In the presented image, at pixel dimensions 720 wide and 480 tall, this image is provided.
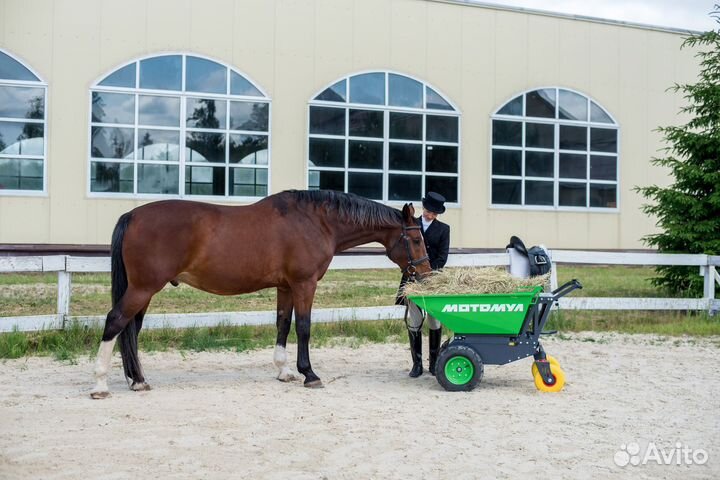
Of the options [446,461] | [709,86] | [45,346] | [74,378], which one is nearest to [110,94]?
[45,346]

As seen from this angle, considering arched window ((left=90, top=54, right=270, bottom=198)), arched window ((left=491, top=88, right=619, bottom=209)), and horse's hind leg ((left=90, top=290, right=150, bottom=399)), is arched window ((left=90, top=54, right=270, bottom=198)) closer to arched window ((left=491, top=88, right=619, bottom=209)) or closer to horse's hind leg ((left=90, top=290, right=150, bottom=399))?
arched window ((left=491, top=88, right=619, bottom=209))

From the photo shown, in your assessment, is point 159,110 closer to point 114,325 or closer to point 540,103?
point 540,103

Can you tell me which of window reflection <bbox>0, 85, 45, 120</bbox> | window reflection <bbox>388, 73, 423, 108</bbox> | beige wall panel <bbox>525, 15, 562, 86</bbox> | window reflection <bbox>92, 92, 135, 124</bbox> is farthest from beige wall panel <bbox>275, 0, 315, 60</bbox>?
beige wall panel <bbox>525, 15, 562, 86</bbox>

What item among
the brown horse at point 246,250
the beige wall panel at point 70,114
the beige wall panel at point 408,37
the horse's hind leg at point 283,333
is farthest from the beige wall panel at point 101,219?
the brown horse at point 246,250

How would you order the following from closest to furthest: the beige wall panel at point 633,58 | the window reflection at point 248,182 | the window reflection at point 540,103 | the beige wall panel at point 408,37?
the window reflection at point 248,182 → the beige wall panel at point 408,37 → the window reflection at point 540,103 → the beige wall panel at point 633,58

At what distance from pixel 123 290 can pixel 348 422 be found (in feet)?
7.47

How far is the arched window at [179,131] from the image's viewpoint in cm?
1505

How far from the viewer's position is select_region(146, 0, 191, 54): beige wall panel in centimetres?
1515

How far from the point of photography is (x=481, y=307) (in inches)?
241

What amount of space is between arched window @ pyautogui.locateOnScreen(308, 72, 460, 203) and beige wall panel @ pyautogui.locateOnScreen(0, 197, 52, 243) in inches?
218

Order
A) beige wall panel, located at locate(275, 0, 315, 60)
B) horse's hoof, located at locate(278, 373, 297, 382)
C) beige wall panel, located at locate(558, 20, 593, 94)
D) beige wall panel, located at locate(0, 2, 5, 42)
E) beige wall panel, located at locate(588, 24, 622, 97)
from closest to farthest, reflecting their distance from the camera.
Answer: horse's hoof, located at locate(278, 373, 297, 382)
beige wall panel, located at locate(0, 2, 5, 42)
beige wall panel, located at locate(275, 0, 315, 60)
beige wall panel, located at locate(558, 20, 593, 94)
beige wall panel, located at locate(588, 24, 622, 97)

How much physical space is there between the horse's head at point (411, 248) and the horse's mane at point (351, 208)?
0.11m

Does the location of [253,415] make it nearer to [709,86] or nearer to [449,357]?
[449,357]

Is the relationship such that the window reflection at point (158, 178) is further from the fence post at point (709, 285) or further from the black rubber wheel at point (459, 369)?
the black rubber wheel at point (459, 369)
